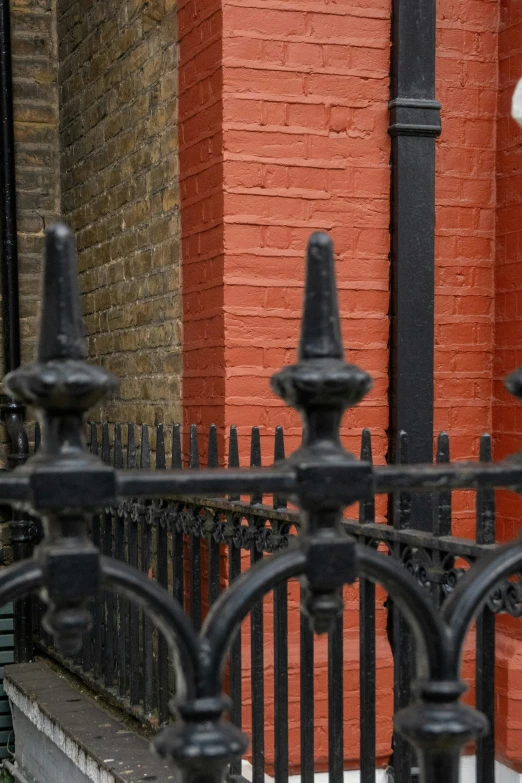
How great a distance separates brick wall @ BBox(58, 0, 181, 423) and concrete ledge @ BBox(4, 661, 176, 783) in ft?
4.06

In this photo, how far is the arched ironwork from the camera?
3.22 ft

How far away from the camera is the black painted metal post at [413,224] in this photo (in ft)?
13.1

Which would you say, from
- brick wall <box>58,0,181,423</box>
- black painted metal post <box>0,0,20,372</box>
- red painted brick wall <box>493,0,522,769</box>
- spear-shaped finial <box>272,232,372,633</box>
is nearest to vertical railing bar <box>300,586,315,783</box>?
red painted brick wall <box>493,0,522,769</box>

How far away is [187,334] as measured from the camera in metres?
4.26

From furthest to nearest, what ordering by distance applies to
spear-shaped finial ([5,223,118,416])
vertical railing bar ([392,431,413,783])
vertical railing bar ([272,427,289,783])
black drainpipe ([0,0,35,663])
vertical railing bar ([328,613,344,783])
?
1. black drainpipe ([0,0,35,663])
2. vertical railing bar ([272,427,289,783])
3. vertical railing bar ([328,613,344,783])
4. vertical railing bar ([392,431,413,783])
5. spear-shaped finial ([5,223,118,416])

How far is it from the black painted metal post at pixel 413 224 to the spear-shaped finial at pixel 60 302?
3.08m

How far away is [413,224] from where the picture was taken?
405 cm

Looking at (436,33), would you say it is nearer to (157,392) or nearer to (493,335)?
(493,335)

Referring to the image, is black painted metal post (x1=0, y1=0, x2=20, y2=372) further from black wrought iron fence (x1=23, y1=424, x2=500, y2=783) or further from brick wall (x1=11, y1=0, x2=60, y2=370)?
black wrought iron fence (x1=23, y1=424, x2=500, y2=783)

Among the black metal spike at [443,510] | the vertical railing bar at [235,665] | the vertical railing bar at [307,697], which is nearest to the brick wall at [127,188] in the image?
the vertical railing bar at [235,665]

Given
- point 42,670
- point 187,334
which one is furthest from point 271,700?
point 42,670

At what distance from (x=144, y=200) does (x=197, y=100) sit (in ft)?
2.56

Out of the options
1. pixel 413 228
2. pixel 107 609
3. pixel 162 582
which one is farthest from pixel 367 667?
pixel 107 609

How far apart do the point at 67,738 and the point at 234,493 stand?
11.4 feet
